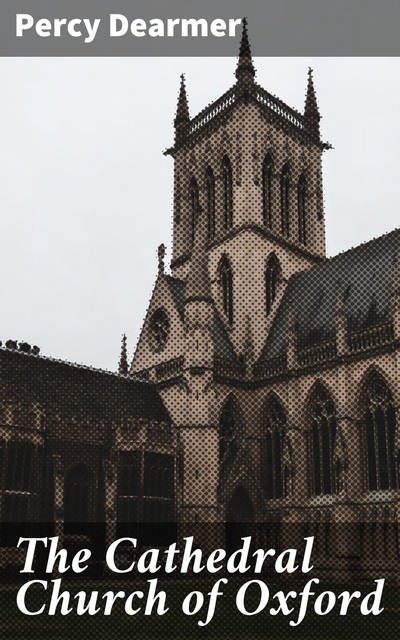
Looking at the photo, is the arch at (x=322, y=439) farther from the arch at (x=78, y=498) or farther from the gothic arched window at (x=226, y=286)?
the arch at (x=78, y=498)

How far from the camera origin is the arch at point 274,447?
3966cm

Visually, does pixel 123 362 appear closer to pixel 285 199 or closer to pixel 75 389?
pixel 75 389

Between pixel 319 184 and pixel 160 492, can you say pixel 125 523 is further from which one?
pixel 319 184

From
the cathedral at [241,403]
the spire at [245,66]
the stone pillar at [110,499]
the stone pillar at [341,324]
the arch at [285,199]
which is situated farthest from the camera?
the spire at [245,66]

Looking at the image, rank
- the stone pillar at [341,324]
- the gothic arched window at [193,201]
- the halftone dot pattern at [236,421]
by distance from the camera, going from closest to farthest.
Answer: the halftone dot pattern at [236,421] → the stone pillar at [341,324] → the gothic arched window at [193,201]

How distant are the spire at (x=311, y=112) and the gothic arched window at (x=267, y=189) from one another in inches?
242

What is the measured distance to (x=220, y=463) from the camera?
39000 mm

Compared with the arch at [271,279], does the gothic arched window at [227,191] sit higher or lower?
higher

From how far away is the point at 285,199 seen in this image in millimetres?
50656

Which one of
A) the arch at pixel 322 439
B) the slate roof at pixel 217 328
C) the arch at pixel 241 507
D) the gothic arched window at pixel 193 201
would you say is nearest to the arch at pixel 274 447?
the arch at pixel 241 507

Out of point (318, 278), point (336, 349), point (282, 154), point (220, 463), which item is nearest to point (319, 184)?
point (282, 154)

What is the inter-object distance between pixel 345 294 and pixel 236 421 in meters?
9.61
